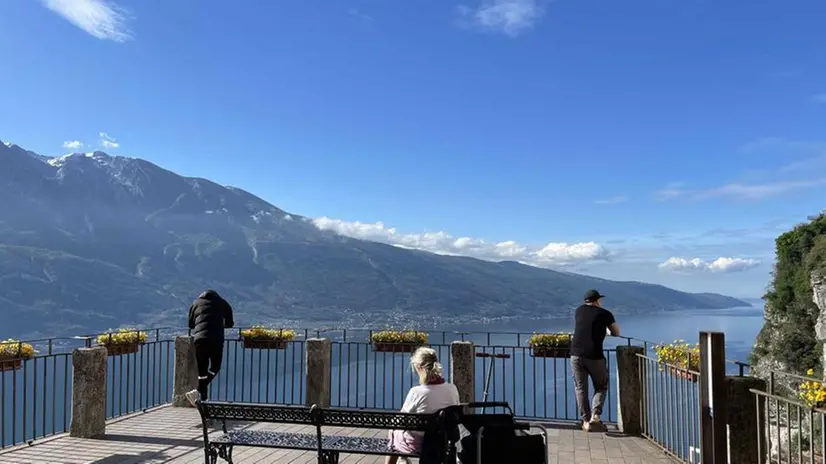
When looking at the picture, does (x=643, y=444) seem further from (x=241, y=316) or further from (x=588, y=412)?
(x=241, y=316)

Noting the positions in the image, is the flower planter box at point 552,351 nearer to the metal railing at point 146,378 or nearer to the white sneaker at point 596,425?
the white sneaker at point 596,425

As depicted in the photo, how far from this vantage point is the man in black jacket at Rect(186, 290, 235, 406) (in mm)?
7723

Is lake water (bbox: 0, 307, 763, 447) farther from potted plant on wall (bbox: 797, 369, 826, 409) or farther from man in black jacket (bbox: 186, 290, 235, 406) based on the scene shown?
man in black jacket (bbox: 186, 290, 235, 406)

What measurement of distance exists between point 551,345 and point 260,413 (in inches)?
212

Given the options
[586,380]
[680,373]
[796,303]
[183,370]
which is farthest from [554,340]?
[796,303]

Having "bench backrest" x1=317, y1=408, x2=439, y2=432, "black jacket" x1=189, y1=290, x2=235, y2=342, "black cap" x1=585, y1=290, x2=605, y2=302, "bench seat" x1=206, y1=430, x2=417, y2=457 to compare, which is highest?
"black cap" x1=585, y1=290, x2=605, y2=302

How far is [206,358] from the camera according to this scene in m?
7.88

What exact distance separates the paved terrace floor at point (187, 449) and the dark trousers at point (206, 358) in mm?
661

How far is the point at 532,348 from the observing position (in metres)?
9.09

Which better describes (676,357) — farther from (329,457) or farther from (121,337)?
(121,337)


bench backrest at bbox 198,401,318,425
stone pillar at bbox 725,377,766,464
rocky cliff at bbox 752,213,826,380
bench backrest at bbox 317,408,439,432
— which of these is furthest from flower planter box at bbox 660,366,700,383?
rocky cliff at bbox 752,213,826,380

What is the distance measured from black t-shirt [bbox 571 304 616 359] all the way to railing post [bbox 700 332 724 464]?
2.82m

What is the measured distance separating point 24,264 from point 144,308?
4208 centimetres

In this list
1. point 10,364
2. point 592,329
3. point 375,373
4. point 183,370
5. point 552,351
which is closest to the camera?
point 10,364
